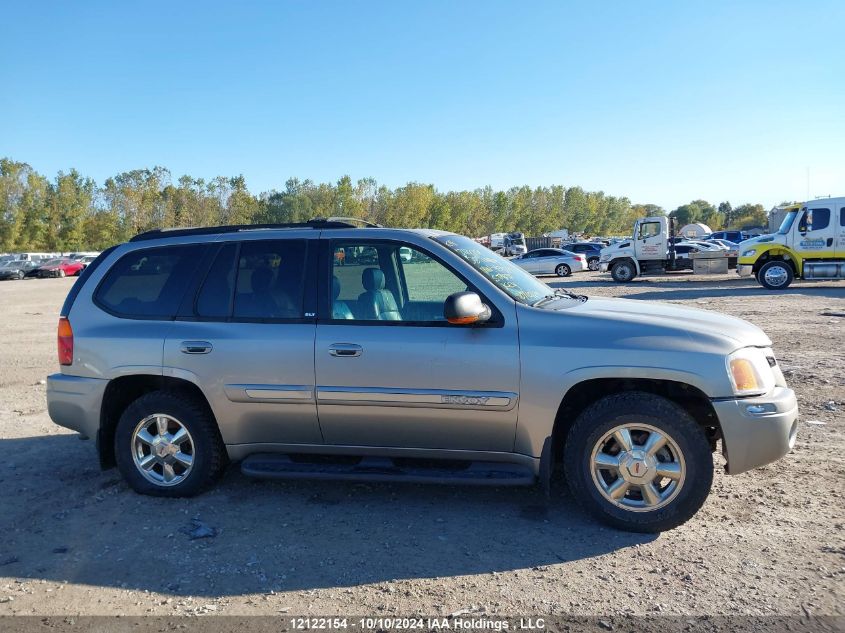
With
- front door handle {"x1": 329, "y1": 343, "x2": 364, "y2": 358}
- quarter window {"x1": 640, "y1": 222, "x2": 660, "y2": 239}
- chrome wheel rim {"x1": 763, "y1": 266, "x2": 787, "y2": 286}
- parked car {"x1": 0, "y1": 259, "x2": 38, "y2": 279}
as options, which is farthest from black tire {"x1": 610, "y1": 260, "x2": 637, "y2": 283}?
parked car {"x1": 0, "y1": 259, "x2": 38, "y2": 279}

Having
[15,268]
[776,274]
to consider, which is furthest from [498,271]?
[15,268]

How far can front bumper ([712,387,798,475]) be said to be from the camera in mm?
3748

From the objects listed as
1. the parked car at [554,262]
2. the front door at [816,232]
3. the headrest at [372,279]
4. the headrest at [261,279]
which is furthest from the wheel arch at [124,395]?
the parked car at [554,262]

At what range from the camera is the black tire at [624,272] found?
91.2ft

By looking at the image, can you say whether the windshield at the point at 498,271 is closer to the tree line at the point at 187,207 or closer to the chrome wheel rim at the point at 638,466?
the chrome wheel rim at the point at 638,466

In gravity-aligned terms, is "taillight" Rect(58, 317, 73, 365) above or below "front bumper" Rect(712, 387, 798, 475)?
above

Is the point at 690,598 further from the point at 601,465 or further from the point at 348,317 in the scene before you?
the point at 348,317

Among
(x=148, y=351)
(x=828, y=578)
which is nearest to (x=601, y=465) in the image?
(x=828, y=578)

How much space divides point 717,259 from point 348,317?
26.9 meters

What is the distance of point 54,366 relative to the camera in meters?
10.1

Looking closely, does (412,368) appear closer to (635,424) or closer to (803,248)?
(635,424)

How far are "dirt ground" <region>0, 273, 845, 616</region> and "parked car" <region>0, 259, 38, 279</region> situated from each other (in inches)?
1878

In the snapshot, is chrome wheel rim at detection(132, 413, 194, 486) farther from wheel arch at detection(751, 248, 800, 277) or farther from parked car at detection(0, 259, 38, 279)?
parked car at detection(0, 259, 38, 279)

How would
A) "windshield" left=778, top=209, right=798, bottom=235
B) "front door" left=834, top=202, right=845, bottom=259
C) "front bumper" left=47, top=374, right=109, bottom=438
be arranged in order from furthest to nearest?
1. "windshield" left=778, top=209, right=798, bottom=235
2. "front door" left=834, top=202, right=845, bottom=259
3. "front bumper" left=47, top=374, right=109, bottom=438
